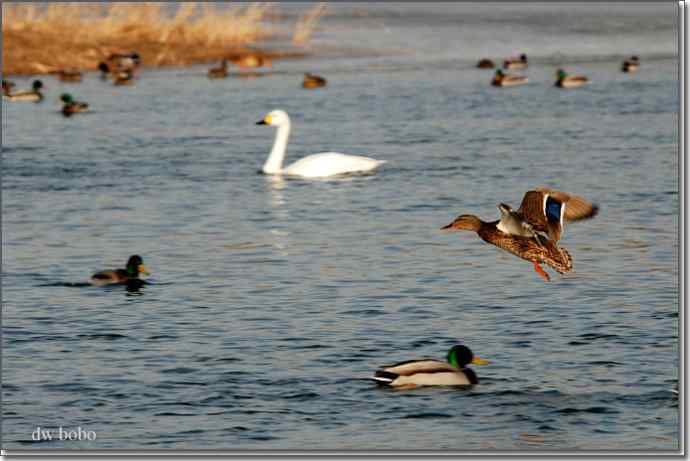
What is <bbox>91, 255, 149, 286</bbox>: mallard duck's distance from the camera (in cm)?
1886

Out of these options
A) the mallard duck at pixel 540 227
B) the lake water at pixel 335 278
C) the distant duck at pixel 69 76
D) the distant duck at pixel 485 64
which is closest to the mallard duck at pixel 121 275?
the lake water at pixel 335 278

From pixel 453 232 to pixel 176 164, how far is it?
869 cm

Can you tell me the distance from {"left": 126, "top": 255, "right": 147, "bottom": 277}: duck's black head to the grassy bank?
3234cm

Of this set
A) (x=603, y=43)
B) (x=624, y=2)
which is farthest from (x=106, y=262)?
(x=624, y=2)

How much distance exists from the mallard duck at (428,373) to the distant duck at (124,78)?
34.3 metres

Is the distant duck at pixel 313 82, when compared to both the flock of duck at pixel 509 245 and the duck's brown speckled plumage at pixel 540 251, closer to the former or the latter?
the flock of duck at pixel 509 245

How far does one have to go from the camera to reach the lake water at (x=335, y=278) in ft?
42.7

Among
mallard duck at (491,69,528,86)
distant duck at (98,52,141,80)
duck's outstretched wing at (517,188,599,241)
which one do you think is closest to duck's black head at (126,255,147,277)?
duck's outstretched wing at (517,188,599,241)

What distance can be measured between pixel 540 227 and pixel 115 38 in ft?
150

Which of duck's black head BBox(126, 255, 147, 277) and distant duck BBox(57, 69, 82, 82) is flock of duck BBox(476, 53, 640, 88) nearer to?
distant duck BBox(57, 69, 82, 82)

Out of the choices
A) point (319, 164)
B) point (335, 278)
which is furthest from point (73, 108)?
point (335, 278)

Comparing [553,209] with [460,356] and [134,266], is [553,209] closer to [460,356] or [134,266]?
[460,356]

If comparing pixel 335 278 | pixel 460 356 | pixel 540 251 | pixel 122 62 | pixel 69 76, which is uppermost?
pixel 540 251

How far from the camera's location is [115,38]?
56.4 meters
